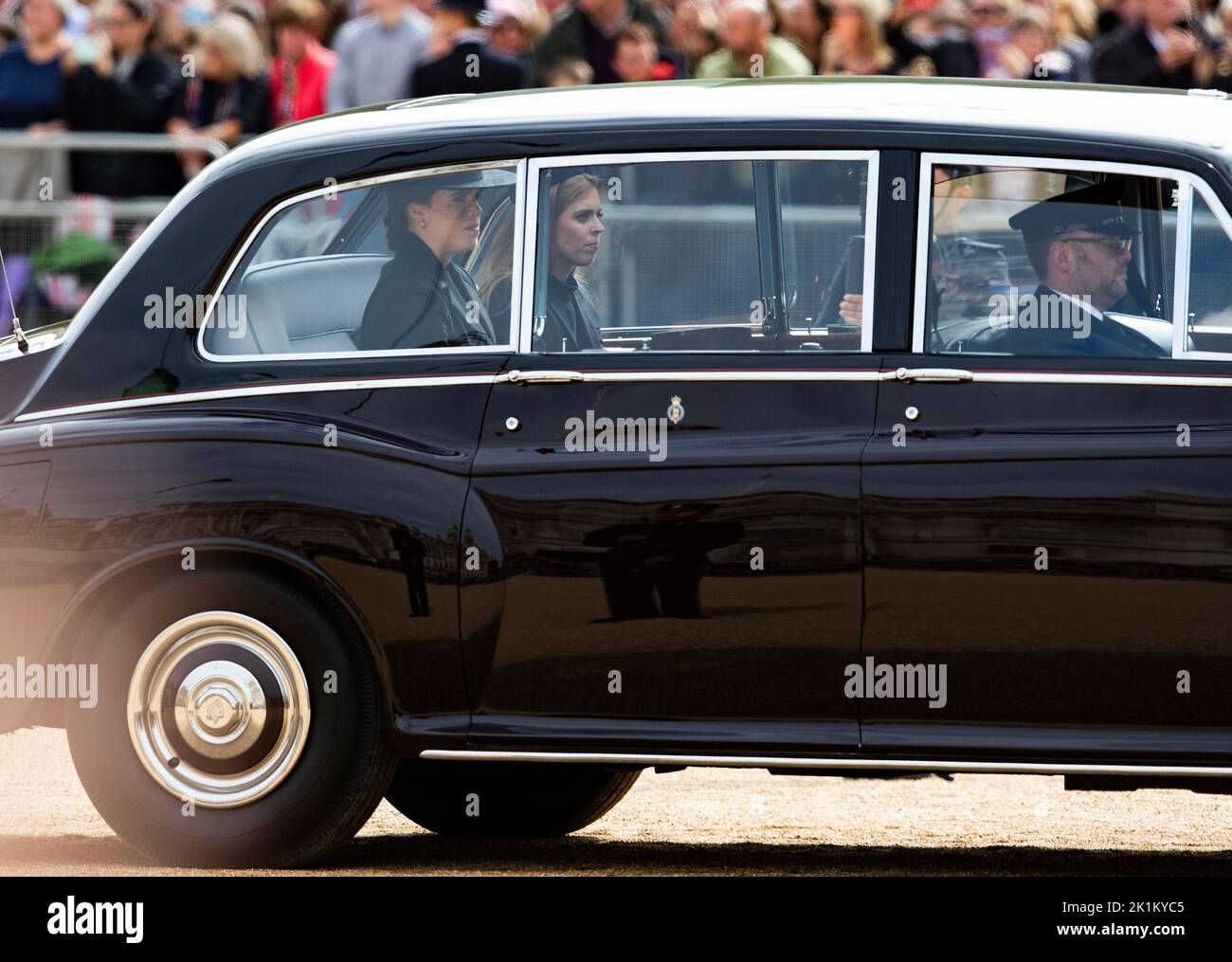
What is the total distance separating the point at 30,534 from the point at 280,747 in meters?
0.89

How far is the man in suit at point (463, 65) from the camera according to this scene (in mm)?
11438

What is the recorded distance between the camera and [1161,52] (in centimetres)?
1145

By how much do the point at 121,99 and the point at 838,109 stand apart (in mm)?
7568

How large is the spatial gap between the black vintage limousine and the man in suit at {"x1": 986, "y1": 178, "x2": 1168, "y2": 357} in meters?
0.01

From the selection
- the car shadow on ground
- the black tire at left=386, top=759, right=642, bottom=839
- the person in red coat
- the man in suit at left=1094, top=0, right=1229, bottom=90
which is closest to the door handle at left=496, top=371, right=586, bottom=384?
the car shadow on ground

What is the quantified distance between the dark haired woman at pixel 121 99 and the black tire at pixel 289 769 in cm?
670

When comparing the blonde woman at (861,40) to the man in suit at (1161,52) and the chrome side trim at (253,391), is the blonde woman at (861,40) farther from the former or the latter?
the chrome side trim at (253,391)

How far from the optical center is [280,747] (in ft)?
19.9

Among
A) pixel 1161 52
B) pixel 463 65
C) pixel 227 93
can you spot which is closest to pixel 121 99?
pixel 227 93

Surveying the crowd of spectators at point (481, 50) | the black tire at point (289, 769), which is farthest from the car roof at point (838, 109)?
the crowd of spectators at point (481, 50)
